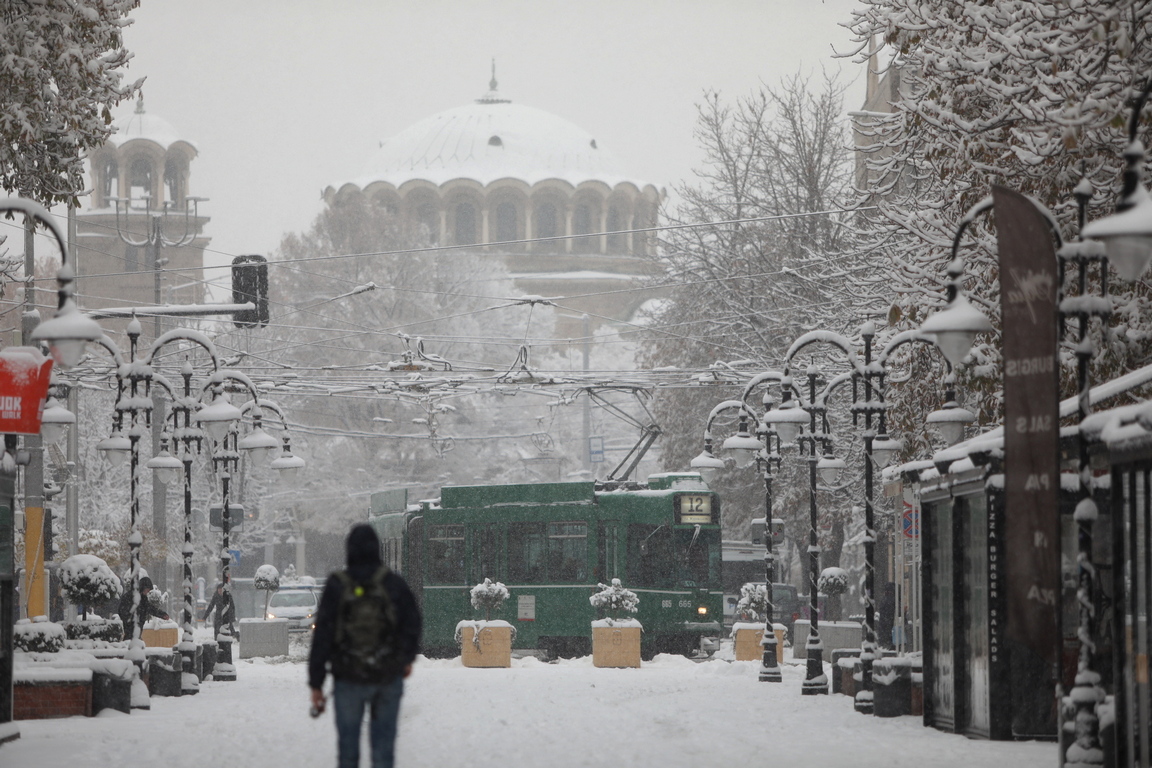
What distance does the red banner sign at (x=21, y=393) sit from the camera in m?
14.0

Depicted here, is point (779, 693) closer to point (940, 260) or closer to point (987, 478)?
point (940, 260)

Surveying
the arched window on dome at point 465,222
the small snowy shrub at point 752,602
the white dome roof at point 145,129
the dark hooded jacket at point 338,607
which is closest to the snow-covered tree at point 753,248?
the small snowy shrub at point 752,602

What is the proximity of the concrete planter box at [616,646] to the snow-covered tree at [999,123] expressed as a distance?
11.6 meters

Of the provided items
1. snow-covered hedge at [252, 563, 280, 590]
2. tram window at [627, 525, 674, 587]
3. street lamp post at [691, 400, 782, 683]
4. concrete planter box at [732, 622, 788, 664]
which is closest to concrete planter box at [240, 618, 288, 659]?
snow-covered hedge at [252, 563, 280, 590]

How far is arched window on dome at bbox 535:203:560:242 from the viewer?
336 ft

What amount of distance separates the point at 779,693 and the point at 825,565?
1992cm

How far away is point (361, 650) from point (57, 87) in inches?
350

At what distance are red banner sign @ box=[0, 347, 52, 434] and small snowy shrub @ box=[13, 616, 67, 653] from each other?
15.0 feet

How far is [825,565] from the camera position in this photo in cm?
4191

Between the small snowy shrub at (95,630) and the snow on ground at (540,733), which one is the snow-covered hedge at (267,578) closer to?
the snow on ground at (540,733)

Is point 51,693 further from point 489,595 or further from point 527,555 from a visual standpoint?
point 527,555

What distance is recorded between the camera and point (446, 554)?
3331 cm

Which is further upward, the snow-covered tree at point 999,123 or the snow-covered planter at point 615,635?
the snow-covered tree at point 999,123

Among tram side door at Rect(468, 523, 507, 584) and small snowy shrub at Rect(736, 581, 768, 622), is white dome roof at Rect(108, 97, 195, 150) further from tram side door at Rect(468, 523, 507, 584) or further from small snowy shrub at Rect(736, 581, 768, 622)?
tram side door at Rect(468, 523, 507, 584)
